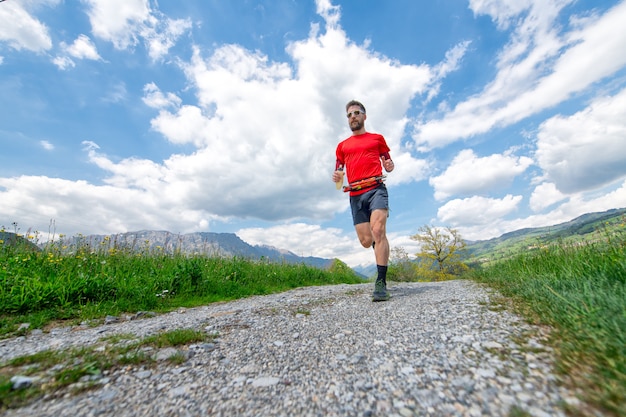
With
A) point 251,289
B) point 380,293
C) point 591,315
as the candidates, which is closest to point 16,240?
point 251,289

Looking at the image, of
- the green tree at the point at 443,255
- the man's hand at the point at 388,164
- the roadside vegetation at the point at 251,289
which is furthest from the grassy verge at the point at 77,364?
the green tree at the point at 443,255

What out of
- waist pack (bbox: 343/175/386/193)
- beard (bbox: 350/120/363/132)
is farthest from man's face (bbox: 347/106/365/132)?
waist pack (bbox: 343/175/386/193)

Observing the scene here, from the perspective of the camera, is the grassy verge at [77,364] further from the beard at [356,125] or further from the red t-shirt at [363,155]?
the beard at [356,125]

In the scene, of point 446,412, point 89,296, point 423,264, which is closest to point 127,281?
point 89,296

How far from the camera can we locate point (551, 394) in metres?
1.62

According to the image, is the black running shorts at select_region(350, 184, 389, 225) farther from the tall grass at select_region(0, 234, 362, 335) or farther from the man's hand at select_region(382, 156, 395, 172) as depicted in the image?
the tall grass at select_region(0, 234, 362, 335)

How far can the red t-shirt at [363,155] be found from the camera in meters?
6.20

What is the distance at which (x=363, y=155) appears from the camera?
20.5 ft

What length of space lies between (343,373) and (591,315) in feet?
6.17

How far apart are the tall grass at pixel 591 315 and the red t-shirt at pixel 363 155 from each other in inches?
126

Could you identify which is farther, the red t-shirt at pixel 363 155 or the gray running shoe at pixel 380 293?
the red t-shirt at pixel 363 155

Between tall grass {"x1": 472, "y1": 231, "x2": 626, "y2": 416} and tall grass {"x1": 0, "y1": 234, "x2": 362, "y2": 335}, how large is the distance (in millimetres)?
5505

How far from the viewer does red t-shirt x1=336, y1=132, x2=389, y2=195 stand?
6.20 meters

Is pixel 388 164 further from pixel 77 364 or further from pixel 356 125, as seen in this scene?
pixel 77 364
